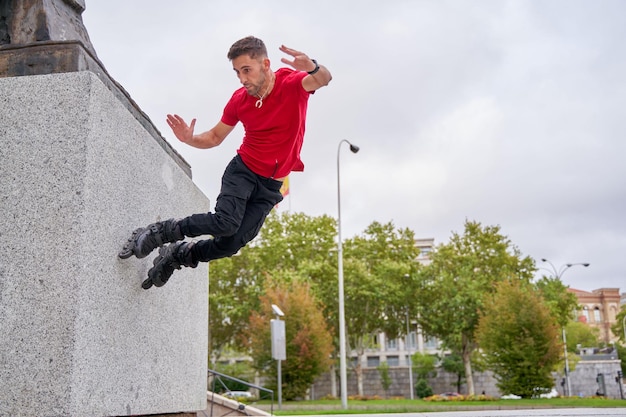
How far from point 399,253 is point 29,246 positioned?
38532 millimetres

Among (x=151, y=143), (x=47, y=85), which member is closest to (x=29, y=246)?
(x=47, y=85)

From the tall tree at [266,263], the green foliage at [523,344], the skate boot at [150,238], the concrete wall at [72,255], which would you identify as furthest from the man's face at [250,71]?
the tall tree at [266,263]

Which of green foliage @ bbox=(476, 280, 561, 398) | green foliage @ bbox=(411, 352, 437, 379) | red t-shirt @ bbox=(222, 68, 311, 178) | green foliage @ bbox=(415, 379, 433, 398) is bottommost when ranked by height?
green foliage @ bbox=(415, 379, 433, 398)

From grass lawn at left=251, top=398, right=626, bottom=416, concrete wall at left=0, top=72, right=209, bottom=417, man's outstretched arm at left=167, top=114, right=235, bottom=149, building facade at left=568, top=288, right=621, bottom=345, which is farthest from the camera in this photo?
building facade at left=568, top=288, right=621, bottom=345

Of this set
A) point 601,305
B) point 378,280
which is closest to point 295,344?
point 378,280

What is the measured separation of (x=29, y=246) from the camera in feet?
9.30

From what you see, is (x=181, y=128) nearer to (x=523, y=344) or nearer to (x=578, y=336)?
(x=523, y=344)

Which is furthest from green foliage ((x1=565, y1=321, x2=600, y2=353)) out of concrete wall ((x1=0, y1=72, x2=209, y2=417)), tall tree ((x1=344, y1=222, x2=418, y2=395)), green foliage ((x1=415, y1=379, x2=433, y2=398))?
concrete wall ((x1=0, y1=72, x2=209, y2=417))

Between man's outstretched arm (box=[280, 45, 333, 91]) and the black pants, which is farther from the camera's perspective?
the black pants

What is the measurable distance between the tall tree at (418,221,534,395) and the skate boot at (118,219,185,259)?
3493cm

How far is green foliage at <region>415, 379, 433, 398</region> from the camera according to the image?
5362cm

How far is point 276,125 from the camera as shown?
3523 mm

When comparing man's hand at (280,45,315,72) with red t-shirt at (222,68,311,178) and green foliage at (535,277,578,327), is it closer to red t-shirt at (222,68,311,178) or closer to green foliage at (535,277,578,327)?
red t-shirt at (222,68,311,178)

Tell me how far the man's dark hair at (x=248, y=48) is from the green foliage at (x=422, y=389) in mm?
54122
